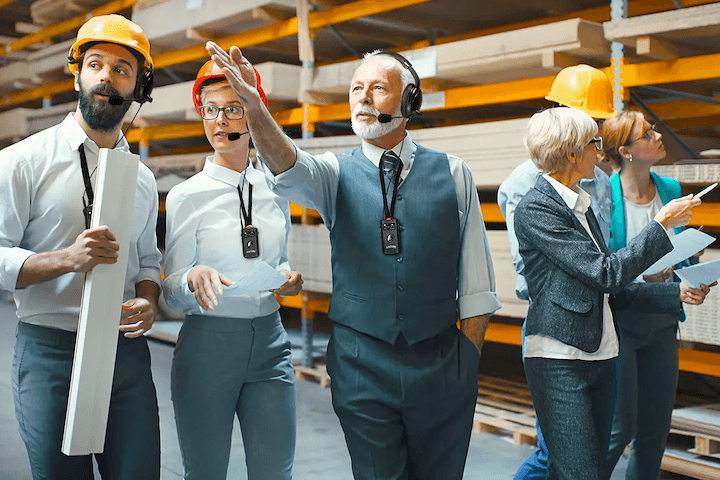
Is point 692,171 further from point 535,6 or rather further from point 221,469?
point 221,469

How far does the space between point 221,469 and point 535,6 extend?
4327mm

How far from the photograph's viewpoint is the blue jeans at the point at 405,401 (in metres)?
2.29

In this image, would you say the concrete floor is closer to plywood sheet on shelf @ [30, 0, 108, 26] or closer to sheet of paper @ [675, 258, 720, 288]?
sheet of paper @ [675, 258, 720, 288]

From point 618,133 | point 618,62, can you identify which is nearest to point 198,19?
point 618,62

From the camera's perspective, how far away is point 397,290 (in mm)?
2289

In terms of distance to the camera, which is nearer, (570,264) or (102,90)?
(102,90)

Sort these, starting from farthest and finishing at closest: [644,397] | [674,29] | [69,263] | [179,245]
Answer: [674,29]
[644,397]
[179,245]
[69,263]

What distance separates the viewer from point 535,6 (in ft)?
18.7

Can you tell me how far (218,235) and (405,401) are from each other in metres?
0.90

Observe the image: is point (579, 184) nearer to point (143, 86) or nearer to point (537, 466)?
point (537, 466)

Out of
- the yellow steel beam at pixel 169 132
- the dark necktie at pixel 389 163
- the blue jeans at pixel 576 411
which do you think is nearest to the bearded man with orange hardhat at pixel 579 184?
the blue jeans at pixel 576 411

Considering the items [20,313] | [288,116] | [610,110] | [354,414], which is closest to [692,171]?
[610,110]

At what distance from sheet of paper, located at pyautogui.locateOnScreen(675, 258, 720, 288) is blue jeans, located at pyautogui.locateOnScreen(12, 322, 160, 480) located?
1.98m

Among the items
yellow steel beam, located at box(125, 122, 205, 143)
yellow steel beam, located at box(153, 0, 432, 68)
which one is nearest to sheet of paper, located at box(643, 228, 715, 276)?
yellow steel beam, located at box(153, 0, 432, 68)
